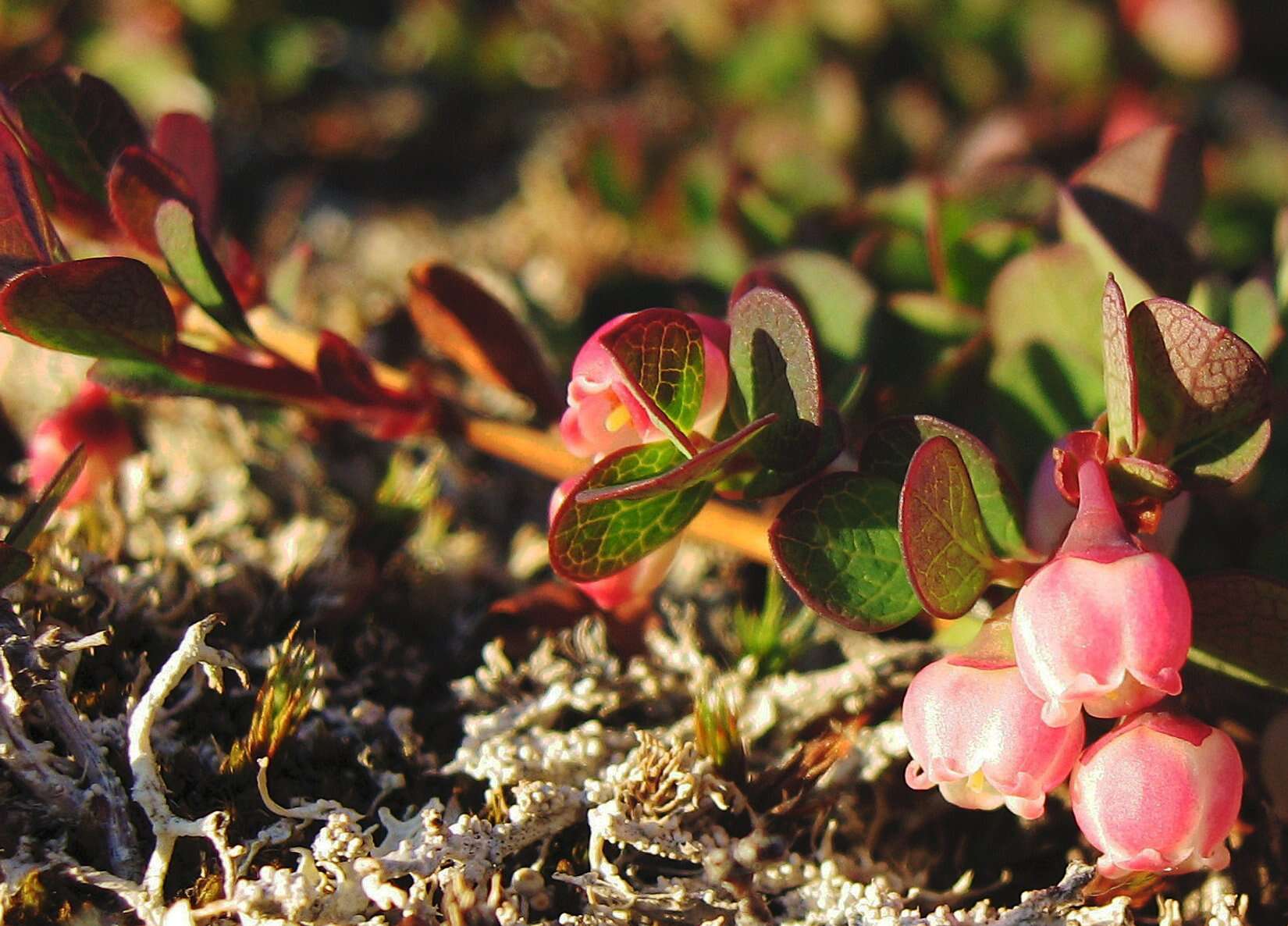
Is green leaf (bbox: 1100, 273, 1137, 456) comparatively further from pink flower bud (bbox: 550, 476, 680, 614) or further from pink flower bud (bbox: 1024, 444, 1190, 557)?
pink flower bud (bbox: 550, 476, 680, 614)

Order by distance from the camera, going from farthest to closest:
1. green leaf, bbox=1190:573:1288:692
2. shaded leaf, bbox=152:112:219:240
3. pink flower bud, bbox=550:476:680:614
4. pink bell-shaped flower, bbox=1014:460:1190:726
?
shaded leaf, bbox=152:112:219:240 → pink flower bud, bbox=550:476:680:614 → green leaf, bbox=1190:573:1288:692 → pink bell-shaped flower, bbox=1014:460:1190:726

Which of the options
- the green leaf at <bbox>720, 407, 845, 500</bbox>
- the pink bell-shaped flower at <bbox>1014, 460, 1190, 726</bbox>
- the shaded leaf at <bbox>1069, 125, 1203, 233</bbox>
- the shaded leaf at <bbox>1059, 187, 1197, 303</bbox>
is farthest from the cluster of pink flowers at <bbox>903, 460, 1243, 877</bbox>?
the shaded leaf at <bbox>1069, 125, 1203, 233</bbox>

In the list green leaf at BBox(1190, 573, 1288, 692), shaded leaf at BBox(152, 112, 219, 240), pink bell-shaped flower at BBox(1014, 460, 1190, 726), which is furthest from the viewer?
shaded leaf at BBox(152, 112, 219, 240)

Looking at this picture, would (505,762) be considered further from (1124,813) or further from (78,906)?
(1124,813)

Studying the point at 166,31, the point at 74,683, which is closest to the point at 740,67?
the point at 166,31

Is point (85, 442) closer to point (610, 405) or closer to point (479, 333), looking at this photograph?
point (479, 333)
